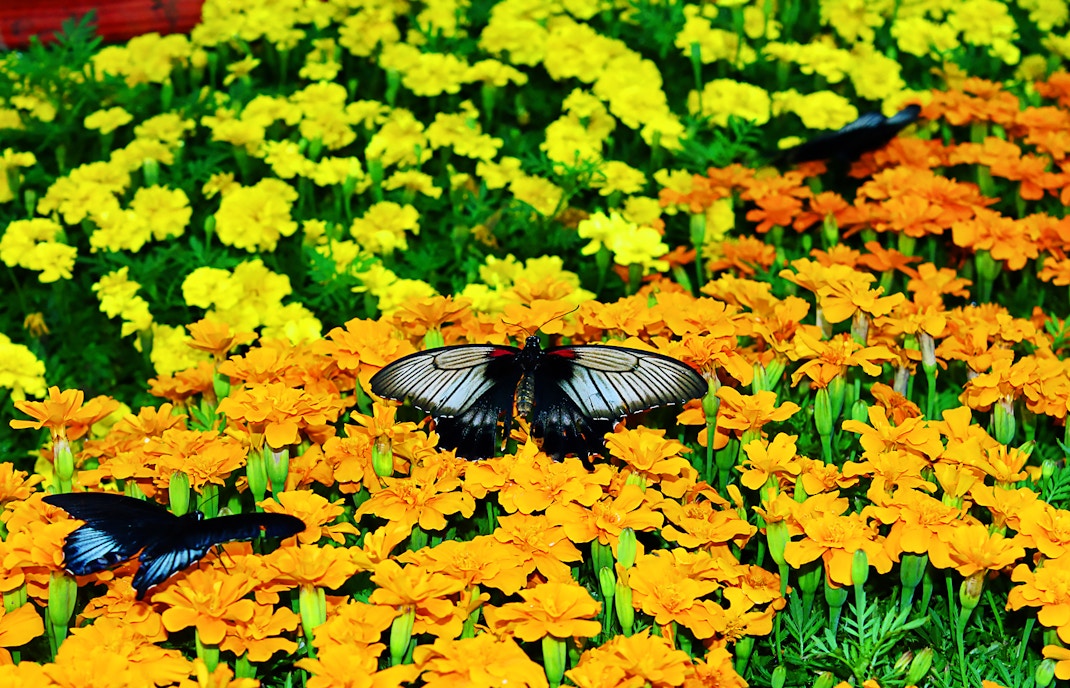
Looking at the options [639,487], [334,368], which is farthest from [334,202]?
[639,487]

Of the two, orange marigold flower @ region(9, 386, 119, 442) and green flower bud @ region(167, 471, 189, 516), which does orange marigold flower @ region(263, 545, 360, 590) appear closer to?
green flower bud @ region(167, 471, 189, 516)

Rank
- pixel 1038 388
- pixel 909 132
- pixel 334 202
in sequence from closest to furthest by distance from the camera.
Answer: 1. pixel 1038 388
2. pixel 334 202
3. pixel 909 132

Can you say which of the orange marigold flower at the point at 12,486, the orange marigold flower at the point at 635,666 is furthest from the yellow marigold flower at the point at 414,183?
the orange marigold flower at the point at 635,666

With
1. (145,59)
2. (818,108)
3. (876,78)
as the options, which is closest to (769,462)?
(818,108)

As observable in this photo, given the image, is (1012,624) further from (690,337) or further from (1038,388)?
(690,337)

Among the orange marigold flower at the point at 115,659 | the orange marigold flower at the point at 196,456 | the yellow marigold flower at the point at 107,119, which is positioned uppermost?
the yellow marigold flower at the point at 107,119

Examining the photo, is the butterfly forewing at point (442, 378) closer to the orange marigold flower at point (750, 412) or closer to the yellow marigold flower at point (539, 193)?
the orange marigold flower at point (750, 412)

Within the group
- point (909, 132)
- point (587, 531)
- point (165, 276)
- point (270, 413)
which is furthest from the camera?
point (909, 132)
